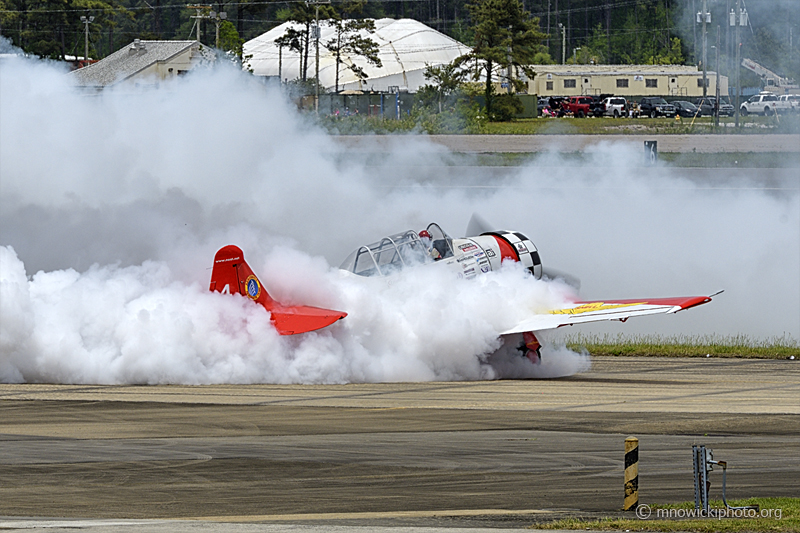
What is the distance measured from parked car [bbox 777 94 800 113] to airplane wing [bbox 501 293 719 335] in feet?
60.3

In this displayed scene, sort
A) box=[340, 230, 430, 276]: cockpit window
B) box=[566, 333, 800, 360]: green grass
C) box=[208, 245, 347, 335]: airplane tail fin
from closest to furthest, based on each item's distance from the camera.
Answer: box=[208, 245, 347, 335]: airplane tail fin < box=[340, 230, 430, 276]: cockpit window < box=[566, 333, 800, 360]: green grass

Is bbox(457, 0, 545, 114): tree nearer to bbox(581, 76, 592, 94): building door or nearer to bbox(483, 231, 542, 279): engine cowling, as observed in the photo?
bbox(581, 76, 592, 94): building door

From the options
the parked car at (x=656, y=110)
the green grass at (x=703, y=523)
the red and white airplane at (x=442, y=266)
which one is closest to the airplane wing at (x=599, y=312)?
the red and white airplane at (x=442, y=266)

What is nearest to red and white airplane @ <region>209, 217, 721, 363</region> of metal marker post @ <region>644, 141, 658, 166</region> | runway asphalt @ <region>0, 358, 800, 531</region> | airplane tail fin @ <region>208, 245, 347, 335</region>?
airplane tail fin @ <region>208, 245, 347, 335</region>

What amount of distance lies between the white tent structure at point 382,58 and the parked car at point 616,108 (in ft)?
62.7

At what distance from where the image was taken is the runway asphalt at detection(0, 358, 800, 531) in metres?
10.2

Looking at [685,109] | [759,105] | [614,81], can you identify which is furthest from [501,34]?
[614,81]

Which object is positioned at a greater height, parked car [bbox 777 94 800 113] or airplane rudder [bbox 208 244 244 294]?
parked car [bbox 777 94 800 113]

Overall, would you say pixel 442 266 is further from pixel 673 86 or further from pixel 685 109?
pixel 673 86

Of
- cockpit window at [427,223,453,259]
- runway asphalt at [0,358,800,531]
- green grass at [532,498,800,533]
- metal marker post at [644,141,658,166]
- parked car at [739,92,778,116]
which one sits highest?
parked car at [739,92,778,116]

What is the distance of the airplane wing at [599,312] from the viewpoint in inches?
773

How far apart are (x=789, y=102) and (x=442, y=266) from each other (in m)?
22.3

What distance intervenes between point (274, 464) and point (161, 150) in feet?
49.6

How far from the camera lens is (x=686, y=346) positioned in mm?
23328
